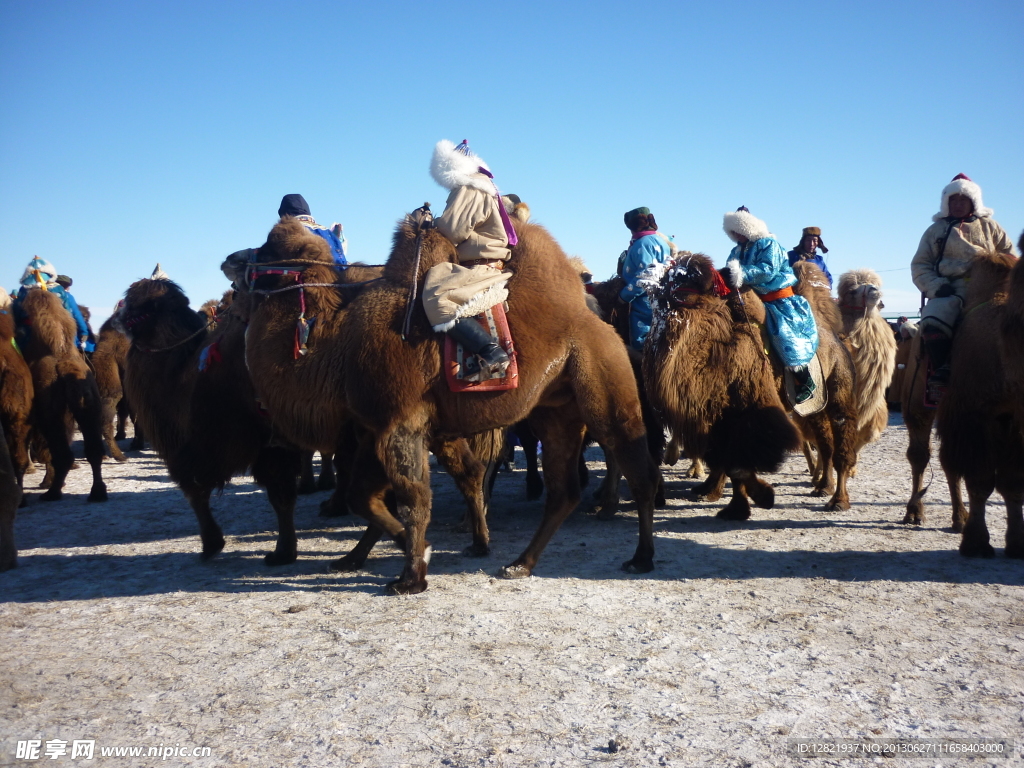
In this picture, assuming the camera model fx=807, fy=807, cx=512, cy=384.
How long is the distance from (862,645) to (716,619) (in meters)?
0.78

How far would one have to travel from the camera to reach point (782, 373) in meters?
7.03

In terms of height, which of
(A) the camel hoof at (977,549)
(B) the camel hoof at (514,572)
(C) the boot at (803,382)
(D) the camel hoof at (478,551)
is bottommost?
(D) the camel hoof at (478,551)

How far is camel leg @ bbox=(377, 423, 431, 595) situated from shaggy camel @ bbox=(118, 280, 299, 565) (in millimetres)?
1281

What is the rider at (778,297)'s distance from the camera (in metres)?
6.93

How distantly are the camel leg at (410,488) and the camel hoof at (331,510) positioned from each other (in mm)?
2736

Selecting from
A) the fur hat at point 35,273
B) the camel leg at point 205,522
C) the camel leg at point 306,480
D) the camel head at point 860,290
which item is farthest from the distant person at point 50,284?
the camel head at point 860,290

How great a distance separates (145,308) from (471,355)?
3334 millimetres

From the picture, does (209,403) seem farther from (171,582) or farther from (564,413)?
(564,413)

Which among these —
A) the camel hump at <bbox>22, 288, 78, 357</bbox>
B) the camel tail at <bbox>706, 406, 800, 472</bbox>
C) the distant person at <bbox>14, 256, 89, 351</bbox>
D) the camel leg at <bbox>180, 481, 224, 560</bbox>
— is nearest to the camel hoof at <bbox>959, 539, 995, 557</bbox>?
the camel tail at <bbox>706, 406, 800, 472</bbox>

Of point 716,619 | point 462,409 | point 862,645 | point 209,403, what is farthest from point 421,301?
point 862,645

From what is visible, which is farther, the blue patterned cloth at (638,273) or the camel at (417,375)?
the blue patterned cloth at (638,273)

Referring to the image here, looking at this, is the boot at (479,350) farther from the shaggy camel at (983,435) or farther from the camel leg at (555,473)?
the shaggy camel at (983,435)

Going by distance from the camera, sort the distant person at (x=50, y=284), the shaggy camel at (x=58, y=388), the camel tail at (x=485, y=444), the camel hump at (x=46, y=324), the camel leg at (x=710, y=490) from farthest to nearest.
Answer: the distant person at (x=50, y=284) → the camel hump at (x=46, y=324) → the shaggy camel at (x=58, y=388) → the camel leg at (x=710, y=490) → the camel tail at (x=485, y=444)

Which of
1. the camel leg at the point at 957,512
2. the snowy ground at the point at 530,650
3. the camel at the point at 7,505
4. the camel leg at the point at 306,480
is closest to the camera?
the snowy ground at the point at 530,650
